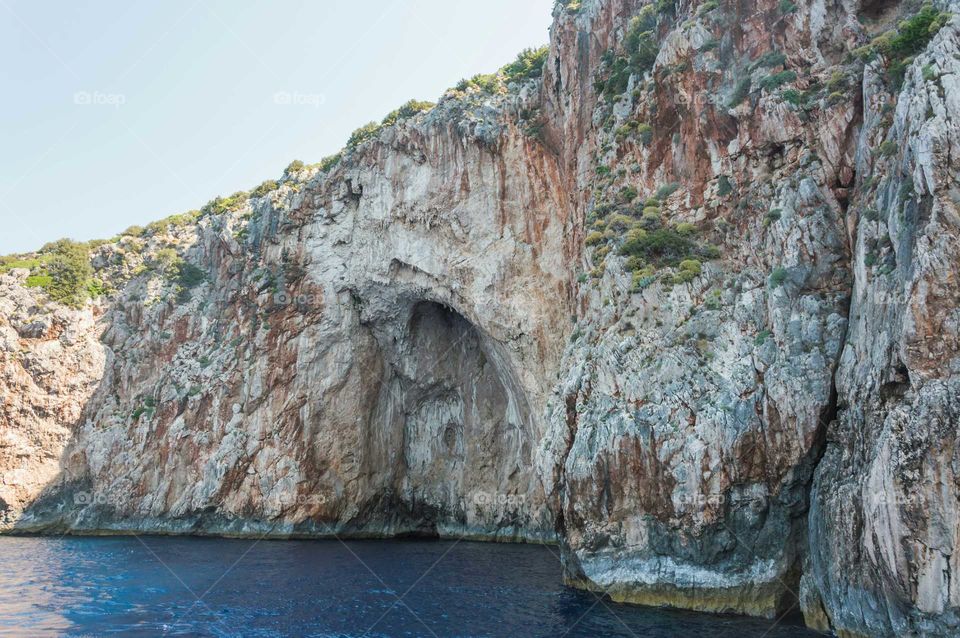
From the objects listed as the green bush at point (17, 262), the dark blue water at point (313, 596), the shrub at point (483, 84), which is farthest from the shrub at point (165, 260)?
the shrub at point (483, 84)

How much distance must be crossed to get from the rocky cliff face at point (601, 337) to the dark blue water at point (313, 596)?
7.74 ft

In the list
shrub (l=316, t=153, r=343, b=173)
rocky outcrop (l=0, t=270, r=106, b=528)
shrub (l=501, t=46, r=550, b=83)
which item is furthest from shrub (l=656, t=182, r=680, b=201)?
rocky outcrop (l=0, t=270, r=106, b=528)

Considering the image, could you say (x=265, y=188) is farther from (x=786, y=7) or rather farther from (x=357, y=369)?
(x=786, y=7)

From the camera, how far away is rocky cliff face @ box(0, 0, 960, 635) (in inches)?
641

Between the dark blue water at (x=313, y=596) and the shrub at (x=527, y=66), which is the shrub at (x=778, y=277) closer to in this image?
the dark blue water at (x=313, y=596)

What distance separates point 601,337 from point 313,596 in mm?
15734

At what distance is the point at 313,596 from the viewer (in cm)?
2386

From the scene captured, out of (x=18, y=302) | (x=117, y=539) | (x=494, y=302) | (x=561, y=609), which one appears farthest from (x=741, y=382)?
(x=18, y=302)

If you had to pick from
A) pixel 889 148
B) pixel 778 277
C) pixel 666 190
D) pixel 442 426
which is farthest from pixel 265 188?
pixel 889 148

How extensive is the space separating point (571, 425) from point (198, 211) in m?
48.0

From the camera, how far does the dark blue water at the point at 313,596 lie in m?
19.0

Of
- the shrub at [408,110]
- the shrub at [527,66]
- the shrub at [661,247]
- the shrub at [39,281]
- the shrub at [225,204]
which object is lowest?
the shrub at [661,247]

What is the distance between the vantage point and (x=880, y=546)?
582 inches

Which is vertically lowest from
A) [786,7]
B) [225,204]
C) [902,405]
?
[902,405]
